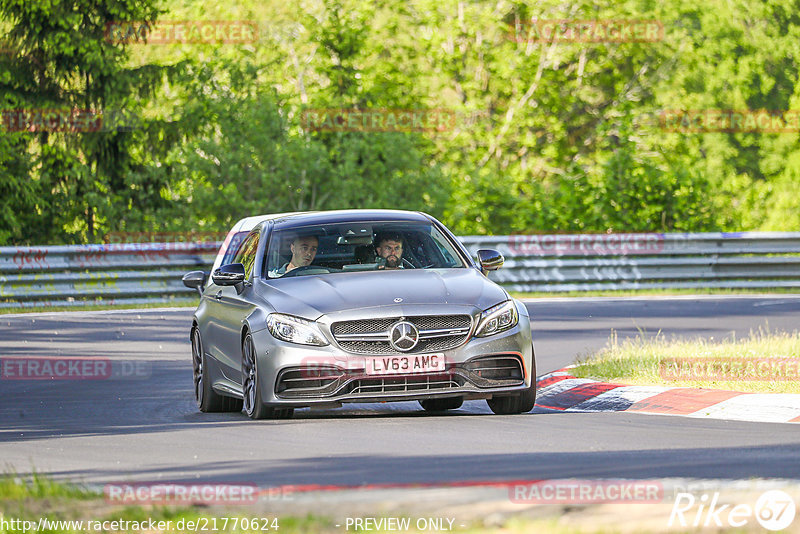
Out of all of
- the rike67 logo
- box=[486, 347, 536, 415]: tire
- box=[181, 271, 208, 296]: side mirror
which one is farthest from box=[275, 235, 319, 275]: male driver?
the rike67 logo

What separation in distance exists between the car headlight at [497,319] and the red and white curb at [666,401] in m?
1.23

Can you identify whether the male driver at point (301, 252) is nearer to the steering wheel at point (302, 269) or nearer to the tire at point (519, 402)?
the steering wheel at point (302, 269)

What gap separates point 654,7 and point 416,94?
9.89 m

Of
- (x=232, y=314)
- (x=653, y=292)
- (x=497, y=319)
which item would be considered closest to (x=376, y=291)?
(x=497, y=319)

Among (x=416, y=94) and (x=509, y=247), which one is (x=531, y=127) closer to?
(x=416, y=94)

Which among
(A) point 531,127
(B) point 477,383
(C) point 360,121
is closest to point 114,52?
(C) point 360,121

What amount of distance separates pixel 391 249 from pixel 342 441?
2562 millimetres

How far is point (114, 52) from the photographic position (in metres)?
33.8

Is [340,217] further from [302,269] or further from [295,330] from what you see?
[295,330]

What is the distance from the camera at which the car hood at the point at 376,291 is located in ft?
35.4

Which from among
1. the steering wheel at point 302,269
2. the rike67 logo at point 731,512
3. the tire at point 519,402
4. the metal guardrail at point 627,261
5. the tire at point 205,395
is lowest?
the metal guardrail at point 627,261

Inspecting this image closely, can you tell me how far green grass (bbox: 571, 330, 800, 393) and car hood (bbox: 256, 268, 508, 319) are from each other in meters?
2.00

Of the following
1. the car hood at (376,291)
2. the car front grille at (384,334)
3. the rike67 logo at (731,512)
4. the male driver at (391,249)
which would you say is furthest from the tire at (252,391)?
the rike67 logo at (731,512)

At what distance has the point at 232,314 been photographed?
11867mm
